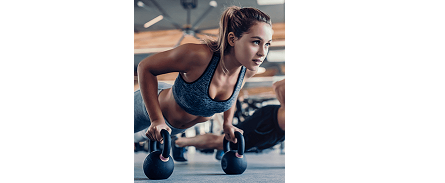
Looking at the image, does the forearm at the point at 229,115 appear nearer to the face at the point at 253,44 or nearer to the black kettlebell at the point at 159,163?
the face at the point at 253,44

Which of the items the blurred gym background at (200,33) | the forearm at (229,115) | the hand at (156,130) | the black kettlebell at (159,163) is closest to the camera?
the black kettlebell at (159,163)

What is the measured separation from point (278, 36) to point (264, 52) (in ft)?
0.50

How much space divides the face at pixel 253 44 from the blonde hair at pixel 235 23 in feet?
0.10

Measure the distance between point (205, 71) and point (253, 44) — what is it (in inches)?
13.1

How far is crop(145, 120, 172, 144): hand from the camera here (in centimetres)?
203

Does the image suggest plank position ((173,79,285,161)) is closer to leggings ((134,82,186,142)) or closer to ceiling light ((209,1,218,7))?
leggings ((134,82,186,142))

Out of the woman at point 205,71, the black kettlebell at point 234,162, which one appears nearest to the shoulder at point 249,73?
the woman at point 205,71

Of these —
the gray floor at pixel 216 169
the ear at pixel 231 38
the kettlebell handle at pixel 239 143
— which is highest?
the ear at pixel 231 38

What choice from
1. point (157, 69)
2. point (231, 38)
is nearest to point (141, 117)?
point (157, 69)

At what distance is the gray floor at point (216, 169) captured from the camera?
6.59ft

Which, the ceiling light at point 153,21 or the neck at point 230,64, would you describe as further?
the ceiling light at point 153,21

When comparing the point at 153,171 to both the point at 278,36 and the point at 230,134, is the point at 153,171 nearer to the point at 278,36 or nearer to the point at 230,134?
the point at 230,134

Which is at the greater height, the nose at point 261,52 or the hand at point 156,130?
the nose at point 261,52
